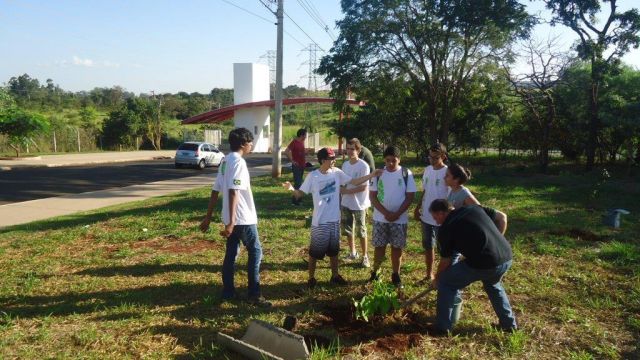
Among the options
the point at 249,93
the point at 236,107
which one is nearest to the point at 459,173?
the point at 236,107

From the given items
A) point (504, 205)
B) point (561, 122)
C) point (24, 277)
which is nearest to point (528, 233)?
point (504, 205)

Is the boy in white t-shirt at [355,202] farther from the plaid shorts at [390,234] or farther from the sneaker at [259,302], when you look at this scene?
the sneaker at [259,302]

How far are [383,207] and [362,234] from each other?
0.89 meters

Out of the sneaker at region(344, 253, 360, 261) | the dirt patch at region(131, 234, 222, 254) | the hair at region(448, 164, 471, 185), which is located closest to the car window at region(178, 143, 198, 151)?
the dirt patch at region(131, 234, 222, 254)

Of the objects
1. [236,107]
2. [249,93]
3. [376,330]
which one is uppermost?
[249,93]

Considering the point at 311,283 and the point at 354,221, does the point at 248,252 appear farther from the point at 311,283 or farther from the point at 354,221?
the point at 354,221

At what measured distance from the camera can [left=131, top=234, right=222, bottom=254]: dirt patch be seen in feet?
22.3

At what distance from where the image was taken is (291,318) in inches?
160

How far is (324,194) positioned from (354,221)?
3.98ft

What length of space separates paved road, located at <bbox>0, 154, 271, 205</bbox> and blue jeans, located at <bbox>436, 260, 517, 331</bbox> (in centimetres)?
1202

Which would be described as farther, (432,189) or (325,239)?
(432,189)

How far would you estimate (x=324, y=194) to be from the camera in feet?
16.3

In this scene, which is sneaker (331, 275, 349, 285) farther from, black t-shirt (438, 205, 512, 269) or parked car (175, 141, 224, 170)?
parked car (175, 141, 224, 170)

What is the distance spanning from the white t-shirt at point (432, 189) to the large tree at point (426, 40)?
13.3 meters
